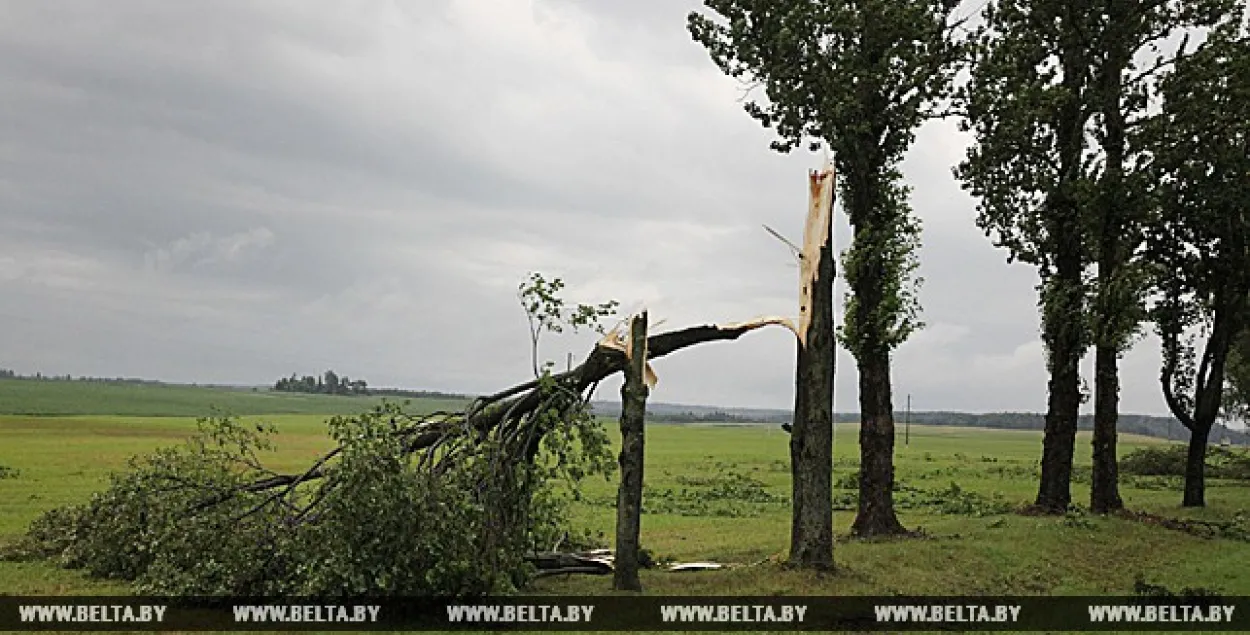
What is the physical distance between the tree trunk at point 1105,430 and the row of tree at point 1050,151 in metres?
0.05

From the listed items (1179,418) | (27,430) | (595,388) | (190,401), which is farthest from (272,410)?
(595,388)

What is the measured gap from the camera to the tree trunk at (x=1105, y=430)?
27.3 metres

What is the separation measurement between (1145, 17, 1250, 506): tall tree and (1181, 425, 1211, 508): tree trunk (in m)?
0.03

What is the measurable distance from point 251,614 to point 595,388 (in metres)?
5.69

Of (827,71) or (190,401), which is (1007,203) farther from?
(190,401)

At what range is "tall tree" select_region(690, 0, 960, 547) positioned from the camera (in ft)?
69.6

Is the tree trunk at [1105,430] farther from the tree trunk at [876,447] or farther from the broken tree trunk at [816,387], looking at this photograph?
the broken tree trunk at [816,387]

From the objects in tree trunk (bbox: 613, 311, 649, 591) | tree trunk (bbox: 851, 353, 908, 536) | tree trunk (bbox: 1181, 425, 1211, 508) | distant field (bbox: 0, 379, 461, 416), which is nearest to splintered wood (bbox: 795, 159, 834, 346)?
tree trunk (bbox: 613, 311, 649, 591)

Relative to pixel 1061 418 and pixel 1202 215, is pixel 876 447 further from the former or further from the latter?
pixel 1202 215

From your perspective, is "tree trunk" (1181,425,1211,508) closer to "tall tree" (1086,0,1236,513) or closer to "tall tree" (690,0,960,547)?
"tall tree" (1086,0,1236,513)

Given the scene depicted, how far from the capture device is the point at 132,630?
13.0m

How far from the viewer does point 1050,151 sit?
27.2 meters

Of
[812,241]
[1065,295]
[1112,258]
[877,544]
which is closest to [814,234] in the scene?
[812,241]

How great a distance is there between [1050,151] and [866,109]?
25.4ft
